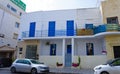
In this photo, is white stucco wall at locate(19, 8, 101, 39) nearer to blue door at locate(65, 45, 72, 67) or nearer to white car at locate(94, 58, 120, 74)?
blue door at locate(65, 45, 72, 67)

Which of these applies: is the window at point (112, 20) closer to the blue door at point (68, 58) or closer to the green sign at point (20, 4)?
the blue door at point (68, 58)

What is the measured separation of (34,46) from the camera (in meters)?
22.2

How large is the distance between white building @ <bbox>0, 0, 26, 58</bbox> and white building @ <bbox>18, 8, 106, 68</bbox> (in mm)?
5106

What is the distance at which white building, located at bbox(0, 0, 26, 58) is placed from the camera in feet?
87.9

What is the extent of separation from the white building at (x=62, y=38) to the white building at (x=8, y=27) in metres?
5.11

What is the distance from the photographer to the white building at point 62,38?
20.0m

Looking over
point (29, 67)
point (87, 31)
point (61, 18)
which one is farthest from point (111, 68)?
point (61, 18)

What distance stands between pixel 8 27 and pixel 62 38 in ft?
44.2

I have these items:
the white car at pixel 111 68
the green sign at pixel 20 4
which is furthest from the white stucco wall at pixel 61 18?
the green sign at pixel 20 4

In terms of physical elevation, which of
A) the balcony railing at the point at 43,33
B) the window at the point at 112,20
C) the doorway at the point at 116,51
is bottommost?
the doorway at the point at 116,51

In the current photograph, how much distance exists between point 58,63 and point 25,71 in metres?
5.78

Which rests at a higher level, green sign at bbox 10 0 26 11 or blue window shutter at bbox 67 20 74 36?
green sign at bbox 10 0 26 11

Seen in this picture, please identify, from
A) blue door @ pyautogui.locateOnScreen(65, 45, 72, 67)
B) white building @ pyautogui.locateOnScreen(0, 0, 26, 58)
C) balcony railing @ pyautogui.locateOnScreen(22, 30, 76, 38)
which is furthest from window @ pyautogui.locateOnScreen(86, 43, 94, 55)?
white building @ pyautogui.locateOnScreen(0, 0, 26, 58)

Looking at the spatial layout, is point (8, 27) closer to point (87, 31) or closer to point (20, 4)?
point (20, 4)
